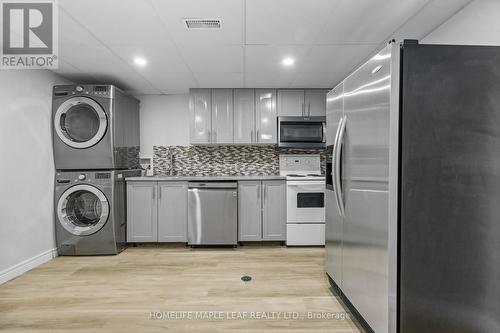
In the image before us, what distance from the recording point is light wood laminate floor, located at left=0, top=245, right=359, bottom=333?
1.89 metres

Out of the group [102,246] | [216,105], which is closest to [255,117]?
[216,105]

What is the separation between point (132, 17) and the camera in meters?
2.02

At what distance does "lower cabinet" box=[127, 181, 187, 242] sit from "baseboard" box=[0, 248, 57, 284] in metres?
0.87

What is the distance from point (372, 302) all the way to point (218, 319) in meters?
1.08

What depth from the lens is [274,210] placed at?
3.70 metres

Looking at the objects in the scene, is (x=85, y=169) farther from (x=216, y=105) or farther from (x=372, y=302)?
(x=372, y=302)

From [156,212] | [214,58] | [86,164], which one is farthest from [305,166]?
[86,164]

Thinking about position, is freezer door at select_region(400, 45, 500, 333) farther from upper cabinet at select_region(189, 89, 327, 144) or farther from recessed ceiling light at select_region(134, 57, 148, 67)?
upper cabinet at select_region(189, 89, 327, 144)

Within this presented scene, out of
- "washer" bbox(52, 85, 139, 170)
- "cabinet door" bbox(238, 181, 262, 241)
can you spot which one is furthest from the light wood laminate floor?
"washer" bbox(52, 85, 139, 170)

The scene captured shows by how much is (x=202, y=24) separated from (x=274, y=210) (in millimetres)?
2455

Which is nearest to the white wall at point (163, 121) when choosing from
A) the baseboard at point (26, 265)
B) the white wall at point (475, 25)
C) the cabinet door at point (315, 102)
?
the baseboard at point (26, 265)

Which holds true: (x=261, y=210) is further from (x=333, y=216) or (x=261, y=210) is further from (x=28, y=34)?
(x=28, y=34)

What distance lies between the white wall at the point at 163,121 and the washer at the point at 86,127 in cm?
84

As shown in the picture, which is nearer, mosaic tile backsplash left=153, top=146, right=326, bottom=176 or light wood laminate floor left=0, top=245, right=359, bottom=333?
light wood laminate floor left=0, top=245, right=359, bottom=333
